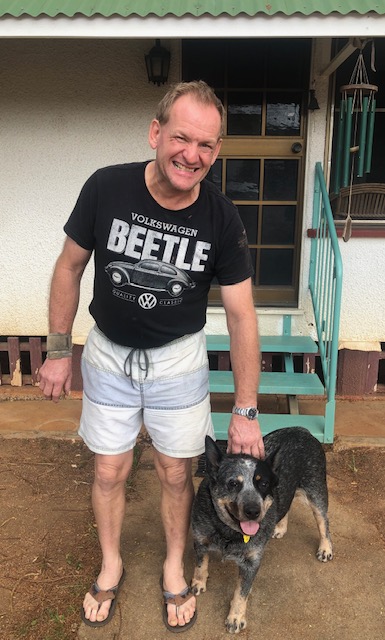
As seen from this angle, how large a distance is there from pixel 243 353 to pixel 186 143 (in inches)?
33.1

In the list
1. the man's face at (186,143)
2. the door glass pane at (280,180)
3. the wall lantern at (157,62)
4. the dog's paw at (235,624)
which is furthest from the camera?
the door glass pane at (280,180)

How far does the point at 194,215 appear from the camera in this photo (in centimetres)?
195

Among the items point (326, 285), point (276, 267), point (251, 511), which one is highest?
point (276, 267)

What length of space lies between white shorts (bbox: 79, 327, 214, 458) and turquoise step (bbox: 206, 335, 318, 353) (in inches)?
79.8

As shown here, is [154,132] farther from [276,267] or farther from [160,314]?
[276,267]

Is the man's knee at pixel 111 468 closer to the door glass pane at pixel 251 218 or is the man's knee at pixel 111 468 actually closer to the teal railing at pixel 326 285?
the teal railing at pixel 326 285

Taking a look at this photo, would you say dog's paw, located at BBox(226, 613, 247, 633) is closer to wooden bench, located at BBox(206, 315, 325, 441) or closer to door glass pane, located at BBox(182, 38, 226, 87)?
wooden bench, located at BBox(206, 315, 325, 441)

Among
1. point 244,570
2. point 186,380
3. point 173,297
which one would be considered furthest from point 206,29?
point 244,570

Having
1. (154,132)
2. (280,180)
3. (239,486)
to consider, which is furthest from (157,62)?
(239,486)

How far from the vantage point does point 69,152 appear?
4.37 meters

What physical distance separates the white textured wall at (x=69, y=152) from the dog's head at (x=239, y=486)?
240 centimetres

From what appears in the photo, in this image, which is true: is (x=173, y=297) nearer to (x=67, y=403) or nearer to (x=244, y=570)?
(x=244, y=570)

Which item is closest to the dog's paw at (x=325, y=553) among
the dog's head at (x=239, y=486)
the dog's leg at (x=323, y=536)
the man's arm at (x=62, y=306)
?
the dog's leg at (x=323, y=536)

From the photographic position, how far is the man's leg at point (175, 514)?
224 centimetres
